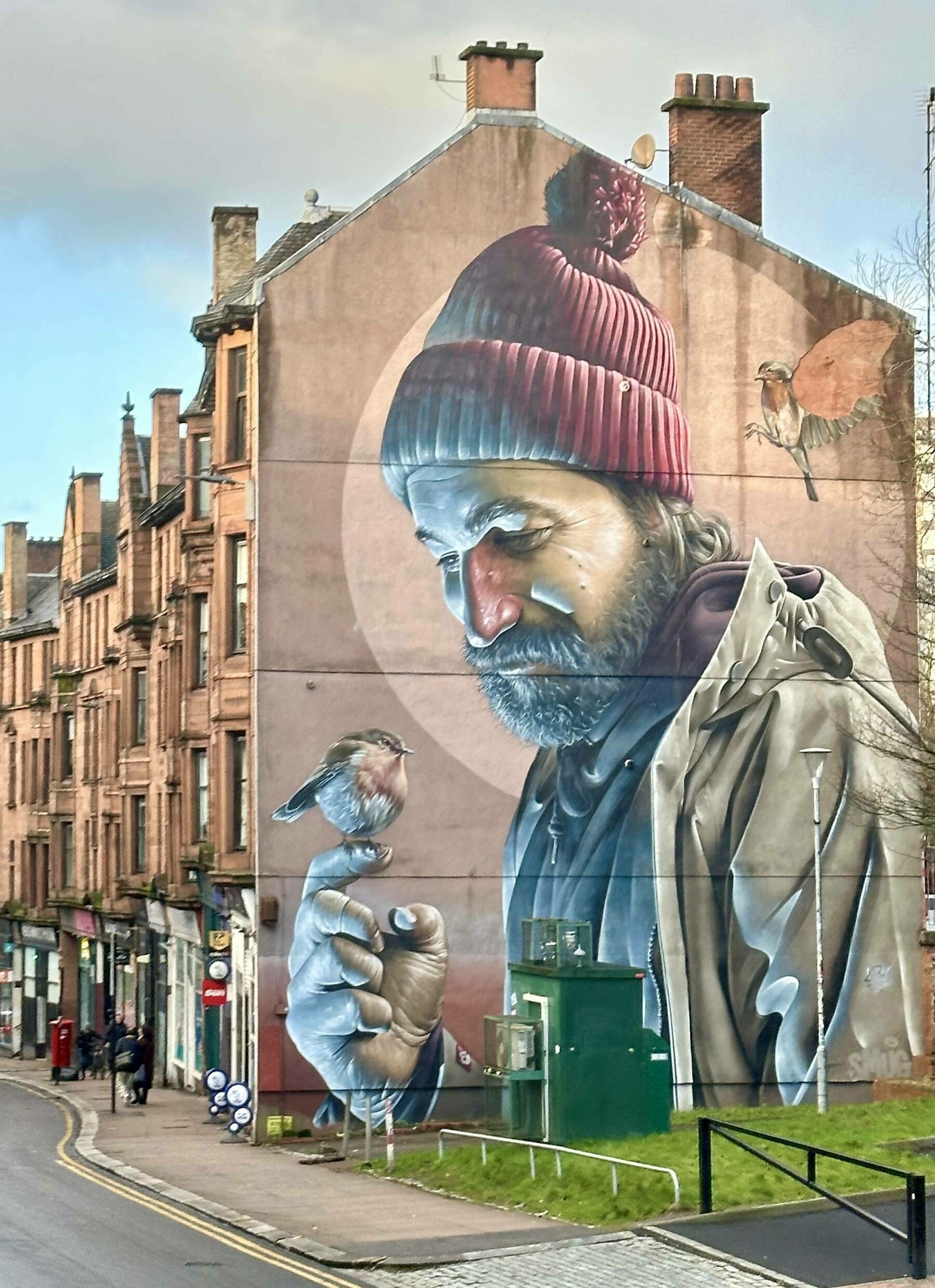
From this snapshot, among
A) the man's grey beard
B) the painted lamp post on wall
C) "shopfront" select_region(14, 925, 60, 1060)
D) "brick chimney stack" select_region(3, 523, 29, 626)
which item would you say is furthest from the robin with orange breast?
"brick chimney stack" select_region(3, 523, 29, 626)

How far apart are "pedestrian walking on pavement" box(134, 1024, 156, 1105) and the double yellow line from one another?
8.50 m

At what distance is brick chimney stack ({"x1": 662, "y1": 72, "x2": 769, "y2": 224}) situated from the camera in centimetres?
3950

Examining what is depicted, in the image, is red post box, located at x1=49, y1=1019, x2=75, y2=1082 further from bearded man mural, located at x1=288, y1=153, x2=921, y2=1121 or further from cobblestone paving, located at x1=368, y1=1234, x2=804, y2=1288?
cobblestone paving, located at x1=368, y1=1234, x2=804, y2=1288

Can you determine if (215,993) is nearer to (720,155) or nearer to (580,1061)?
(580,1061)

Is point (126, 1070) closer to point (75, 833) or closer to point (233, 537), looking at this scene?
point (233, 537)

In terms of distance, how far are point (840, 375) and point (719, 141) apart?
5.36m

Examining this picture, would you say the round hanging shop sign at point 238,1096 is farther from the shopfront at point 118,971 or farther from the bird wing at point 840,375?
the shopfront at point 118,971

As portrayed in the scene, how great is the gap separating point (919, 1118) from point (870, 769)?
27.1ft

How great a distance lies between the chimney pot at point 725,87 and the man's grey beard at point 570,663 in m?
9.79

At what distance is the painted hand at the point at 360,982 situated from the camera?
3431cm

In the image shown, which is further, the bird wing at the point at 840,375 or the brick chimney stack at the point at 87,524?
the brick chimney stack at the point at 87,524

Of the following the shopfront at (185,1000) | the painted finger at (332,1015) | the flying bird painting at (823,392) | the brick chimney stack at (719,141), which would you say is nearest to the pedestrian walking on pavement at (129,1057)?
the shopfront at (185,1000)

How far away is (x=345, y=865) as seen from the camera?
34875 mm

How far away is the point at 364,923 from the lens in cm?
3472
